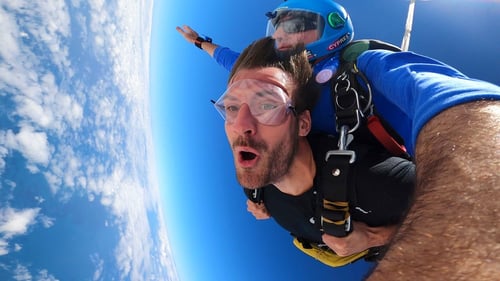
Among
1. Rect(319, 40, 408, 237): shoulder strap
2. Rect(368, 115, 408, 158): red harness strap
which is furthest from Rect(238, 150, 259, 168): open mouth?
Rect(368, 115, 408, 158): red harness strap

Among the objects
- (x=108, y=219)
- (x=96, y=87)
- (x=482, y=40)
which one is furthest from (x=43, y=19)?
(x=482, y=40)

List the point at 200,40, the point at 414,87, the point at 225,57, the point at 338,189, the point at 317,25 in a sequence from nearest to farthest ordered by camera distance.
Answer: the point at 414,87
the point at 338,189
the point at 317,25
the point at 225,57
the point at 200,40

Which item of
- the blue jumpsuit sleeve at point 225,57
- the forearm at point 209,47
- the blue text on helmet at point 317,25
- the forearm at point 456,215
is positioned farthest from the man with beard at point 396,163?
the forearm at point 209,47

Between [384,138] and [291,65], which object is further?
[291,65]

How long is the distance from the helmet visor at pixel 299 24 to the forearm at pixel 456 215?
969 millimetres

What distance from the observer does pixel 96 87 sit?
14.0 feet

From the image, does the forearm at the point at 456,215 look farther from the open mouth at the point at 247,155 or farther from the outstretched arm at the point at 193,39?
the outstretched arm at the point at 193,39

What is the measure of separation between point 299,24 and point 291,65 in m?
0.37

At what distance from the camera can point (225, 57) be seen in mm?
1608

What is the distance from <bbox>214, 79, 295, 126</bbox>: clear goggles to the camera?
82 centimetres

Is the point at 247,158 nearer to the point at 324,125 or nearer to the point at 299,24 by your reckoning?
the point at 324,125

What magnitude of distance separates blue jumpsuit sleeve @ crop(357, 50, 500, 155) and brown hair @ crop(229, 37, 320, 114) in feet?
0.52

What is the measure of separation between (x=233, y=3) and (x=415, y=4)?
115cm

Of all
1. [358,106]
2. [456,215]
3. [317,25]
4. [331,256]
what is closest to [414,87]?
[358,106]
